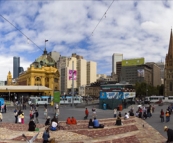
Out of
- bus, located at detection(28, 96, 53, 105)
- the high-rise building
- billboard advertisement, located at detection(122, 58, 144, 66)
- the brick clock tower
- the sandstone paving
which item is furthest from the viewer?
billboard advertisement, located at detection(122, 58, 144, 66)

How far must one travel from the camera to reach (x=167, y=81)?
126125 mm

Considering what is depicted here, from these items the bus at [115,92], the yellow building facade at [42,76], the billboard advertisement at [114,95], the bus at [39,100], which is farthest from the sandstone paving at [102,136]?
the yellow building facade at [42,76]

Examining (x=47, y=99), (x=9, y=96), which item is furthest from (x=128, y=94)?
(x=9, y=96)

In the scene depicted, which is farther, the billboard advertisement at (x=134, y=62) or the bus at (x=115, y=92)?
the billboard advertisement at (x=134, y=62)

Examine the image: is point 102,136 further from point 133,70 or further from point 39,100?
point 133,70

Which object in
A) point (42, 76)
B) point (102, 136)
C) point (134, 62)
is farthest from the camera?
point (134, 62)

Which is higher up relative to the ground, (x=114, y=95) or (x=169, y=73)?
(x=169, y=73)

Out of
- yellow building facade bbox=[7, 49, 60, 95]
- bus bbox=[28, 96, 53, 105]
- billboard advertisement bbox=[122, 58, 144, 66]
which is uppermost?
billboard advertisement bbox=[122, 58, 144, 66]

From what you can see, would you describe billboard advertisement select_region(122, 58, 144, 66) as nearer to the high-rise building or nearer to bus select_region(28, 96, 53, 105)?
the high-rise building

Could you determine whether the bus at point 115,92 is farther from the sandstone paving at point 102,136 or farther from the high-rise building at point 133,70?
the high-rise building at point 133,70

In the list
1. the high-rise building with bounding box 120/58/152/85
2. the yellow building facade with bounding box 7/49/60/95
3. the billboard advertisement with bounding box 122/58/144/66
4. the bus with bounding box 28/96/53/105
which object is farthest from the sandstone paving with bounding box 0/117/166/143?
the billboard advertisement with bounding box 122/58/144/66

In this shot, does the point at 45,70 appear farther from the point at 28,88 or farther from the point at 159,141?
the point at 159,141

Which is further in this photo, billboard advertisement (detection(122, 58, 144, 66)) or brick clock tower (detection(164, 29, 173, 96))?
billboard advertisement (detection(122, 58, 144, 66))

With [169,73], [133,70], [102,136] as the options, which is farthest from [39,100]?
[133,70]
